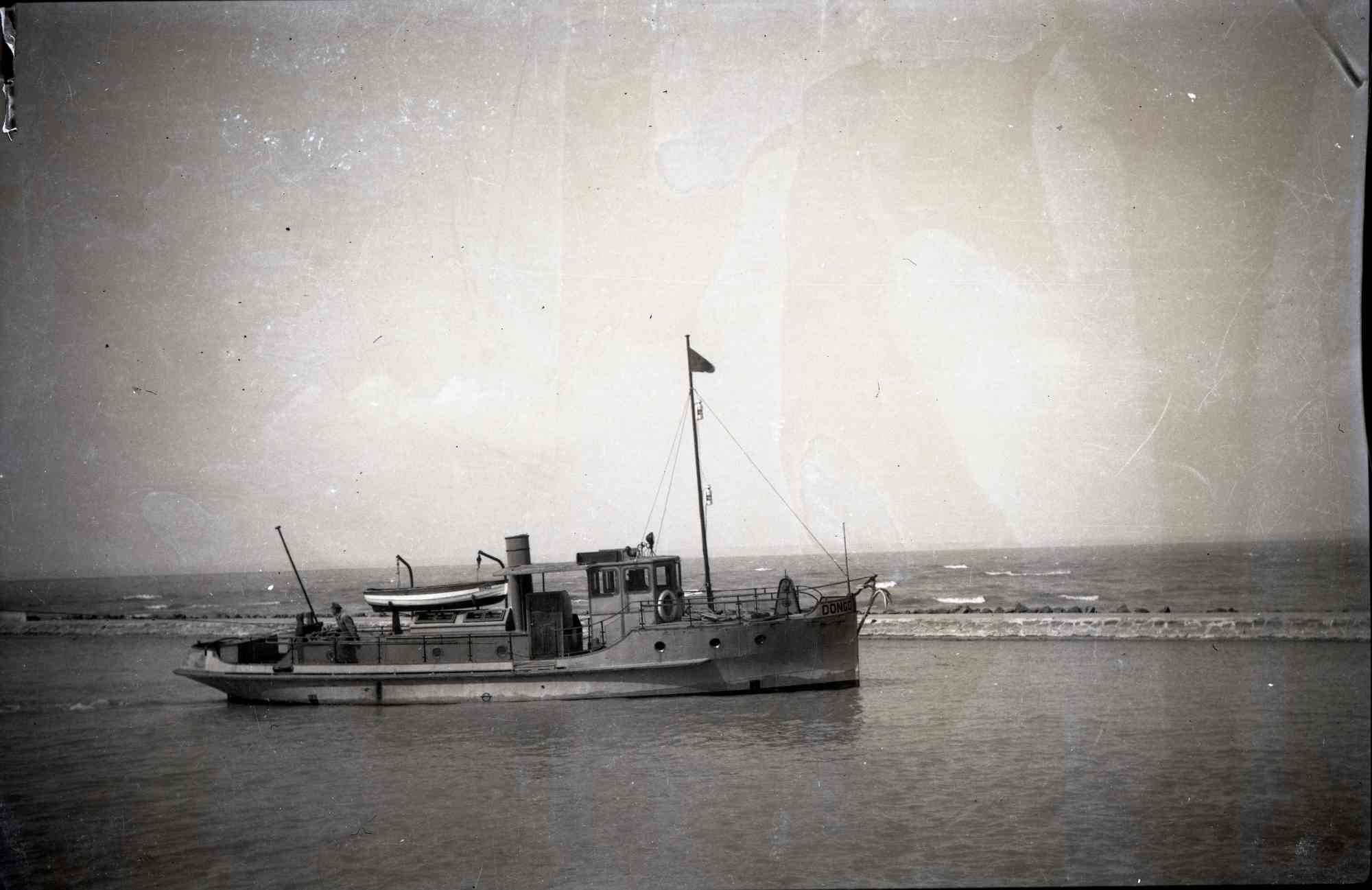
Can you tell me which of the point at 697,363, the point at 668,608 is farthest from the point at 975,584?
the point at 697,363

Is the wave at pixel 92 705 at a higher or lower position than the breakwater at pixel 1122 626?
higher

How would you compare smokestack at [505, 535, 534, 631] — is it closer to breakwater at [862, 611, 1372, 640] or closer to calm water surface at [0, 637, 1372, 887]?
calm water surface at [0, 637, 1372, 887]

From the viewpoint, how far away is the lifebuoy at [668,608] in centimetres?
2158

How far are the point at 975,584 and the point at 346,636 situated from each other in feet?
104

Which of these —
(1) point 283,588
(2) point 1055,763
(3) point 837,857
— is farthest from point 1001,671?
(1) point 283,588

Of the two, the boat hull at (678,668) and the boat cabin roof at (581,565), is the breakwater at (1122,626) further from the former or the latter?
the boat cabin roof at (581,565)

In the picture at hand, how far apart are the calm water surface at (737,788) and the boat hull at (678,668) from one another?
0.69 meters

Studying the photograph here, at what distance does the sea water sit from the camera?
34406mm

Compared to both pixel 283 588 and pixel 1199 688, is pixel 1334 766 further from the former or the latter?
pixel 283 588

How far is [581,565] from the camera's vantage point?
872 inches

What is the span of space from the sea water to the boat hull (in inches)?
317

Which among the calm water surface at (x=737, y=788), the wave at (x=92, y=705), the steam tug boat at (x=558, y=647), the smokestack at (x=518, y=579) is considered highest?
the smokestack at (x=518, y=579)

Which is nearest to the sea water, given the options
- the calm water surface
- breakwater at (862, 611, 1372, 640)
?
breakwater at (862, 611, 1372, 640)

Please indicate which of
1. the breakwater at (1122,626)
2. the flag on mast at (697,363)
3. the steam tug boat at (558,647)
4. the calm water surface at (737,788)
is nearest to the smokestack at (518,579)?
the steam tug boat at (558,647)
